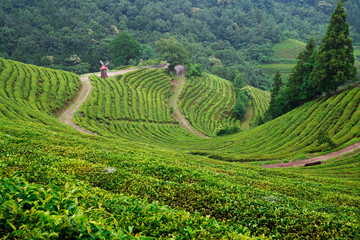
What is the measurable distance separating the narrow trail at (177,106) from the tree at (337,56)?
22130mm

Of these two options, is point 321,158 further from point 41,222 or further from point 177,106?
point 177,106

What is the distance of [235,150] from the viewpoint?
92.4 ft

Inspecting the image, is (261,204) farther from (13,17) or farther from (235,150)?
(13,17)

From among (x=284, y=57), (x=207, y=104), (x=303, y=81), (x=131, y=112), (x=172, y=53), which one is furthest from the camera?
(x=284, y=57)

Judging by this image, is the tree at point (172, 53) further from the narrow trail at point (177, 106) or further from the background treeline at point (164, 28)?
the background treeline at point (164, 28)

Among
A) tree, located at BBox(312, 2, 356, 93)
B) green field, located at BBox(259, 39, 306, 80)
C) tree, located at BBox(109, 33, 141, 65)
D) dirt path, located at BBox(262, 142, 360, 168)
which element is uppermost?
green field, located at BBox(259, 39, 306, 80)

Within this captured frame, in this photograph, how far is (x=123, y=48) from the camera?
224ft

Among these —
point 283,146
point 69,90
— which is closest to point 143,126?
point 69,90

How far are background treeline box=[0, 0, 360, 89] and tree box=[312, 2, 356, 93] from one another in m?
53.7

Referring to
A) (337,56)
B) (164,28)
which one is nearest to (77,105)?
(337,56)

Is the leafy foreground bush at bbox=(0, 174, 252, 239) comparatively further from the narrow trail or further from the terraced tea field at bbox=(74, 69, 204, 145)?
the narrow trail

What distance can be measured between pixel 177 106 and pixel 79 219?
53.2 metres

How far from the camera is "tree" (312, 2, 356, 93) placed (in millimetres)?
28984

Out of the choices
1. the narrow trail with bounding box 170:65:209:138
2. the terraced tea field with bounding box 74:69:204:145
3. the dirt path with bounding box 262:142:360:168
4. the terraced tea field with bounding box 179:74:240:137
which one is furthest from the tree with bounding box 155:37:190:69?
the dirt path with bounding box 262:142:360:168
